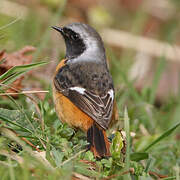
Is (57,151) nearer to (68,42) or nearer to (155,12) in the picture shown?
(68,42)

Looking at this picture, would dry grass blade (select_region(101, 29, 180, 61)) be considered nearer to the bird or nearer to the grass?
the bird

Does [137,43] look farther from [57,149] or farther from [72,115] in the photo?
[57,149]

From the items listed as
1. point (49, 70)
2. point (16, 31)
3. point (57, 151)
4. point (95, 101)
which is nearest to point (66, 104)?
point (95, 101)

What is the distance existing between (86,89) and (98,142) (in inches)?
34.9

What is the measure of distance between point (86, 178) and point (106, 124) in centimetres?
104

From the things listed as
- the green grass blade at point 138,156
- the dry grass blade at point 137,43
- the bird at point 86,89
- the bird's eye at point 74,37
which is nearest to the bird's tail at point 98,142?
the bird at point 86,89

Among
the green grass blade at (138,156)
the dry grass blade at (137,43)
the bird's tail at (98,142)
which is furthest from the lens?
the dry grass blade at (137,43)

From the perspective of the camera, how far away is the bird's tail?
12.3 feet

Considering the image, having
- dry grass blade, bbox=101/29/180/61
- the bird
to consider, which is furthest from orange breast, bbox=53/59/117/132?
dry grass blade, bbox=101/29/180/61

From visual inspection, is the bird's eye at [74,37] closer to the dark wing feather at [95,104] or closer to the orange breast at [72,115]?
the dark wing feather at [95,104]

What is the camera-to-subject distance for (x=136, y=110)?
539 centimetres

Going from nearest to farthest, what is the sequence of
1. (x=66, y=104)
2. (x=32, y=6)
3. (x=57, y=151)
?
(x=57, y=151), (x=66, y=104), (x=32, y=6)

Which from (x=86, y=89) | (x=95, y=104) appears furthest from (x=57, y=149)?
(x=86, y=89)

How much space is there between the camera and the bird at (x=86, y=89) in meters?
4.18
